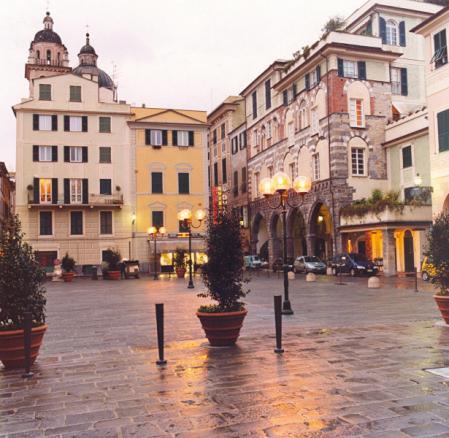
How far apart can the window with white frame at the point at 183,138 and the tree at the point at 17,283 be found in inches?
1510

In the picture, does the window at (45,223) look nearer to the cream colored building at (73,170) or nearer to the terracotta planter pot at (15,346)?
the cream colored building at (73,170)

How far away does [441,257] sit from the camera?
33.9 ft

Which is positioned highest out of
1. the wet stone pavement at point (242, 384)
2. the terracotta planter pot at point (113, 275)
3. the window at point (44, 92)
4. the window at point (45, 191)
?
the window at point (44, 92)

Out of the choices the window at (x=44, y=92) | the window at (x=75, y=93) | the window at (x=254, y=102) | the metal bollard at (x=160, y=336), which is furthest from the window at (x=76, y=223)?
the metal bollard at (x=160, y=336)

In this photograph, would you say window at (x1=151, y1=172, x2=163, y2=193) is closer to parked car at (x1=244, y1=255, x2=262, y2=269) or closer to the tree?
parked car at (x1=244, y1=255, x2=262, y2=269)

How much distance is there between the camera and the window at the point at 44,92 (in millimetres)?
42781

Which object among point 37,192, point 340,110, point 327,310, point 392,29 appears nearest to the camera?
point 327,310

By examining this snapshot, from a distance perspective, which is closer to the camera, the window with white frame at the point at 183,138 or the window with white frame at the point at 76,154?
the window with white frame at the point at 76,154

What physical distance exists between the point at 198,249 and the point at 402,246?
57.9ft

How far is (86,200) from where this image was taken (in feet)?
141

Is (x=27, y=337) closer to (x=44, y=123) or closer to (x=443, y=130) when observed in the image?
(x=443, y=130)

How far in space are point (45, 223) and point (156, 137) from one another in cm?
1158

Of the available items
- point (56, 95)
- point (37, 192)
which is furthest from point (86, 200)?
point (56, 95)

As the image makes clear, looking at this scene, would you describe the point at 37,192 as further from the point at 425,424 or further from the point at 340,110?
the point at 425,424
